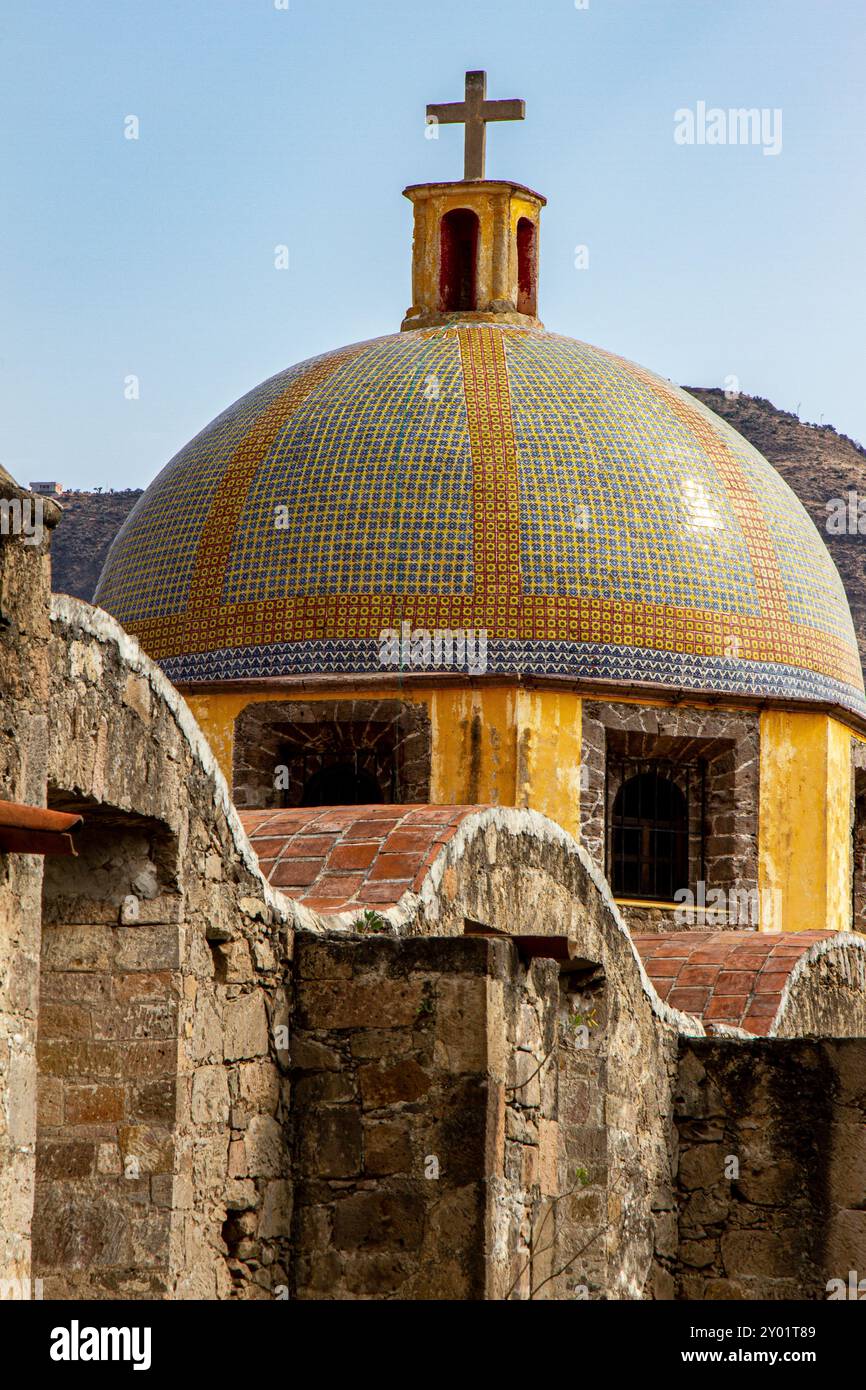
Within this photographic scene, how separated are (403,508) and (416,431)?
2.20 ft

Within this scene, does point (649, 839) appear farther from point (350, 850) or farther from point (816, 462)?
point (816, 462)

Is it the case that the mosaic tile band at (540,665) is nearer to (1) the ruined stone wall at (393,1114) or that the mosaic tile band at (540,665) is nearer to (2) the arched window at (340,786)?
(2) the arched window at (340,786)

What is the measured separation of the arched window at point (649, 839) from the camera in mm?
13633

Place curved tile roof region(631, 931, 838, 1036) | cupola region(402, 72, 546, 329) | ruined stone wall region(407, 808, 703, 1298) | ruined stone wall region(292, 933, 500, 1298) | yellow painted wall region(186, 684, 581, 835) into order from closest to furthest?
ruined stone wall region(292, 933, 500, 1298) → ruined stone wall region(407, 808, 703, 1298) → curved tile roof region(631, 931, 838, 1036) → yellow painted wall region(186, 684, 581, 835) → cupola region(402, 72, 546, 329)

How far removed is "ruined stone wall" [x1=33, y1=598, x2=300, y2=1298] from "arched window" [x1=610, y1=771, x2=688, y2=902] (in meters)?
8.17

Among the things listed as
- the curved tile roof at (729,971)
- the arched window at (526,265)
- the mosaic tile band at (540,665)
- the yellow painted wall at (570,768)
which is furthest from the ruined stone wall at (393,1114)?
the arched window at (526,265)

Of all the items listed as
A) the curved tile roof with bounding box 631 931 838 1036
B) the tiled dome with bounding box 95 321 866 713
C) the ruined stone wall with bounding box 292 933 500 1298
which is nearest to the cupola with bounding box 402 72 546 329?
the tiled dome with bounding box 95 321 866 713

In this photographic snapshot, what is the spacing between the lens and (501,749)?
13.2 meters

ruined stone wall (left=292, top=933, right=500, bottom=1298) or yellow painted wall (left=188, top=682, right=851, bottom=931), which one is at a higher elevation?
yellow painted wall (left=188, top=682, right=851, bottom=931)

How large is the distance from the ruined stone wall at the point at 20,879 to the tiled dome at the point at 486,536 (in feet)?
29.0

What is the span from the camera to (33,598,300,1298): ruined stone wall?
506 centimetres

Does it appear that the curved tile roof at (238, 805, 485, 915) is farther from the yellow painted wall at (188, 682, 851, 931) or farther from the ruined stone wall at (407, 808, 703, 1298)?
the yellow painted wall at (188, 682, 851, 931)

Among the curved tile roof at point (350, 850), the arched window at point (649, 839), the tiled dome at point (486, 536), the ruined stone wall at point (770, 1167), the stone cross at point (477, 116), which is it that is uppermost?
the stone cross at point (477, 116)
